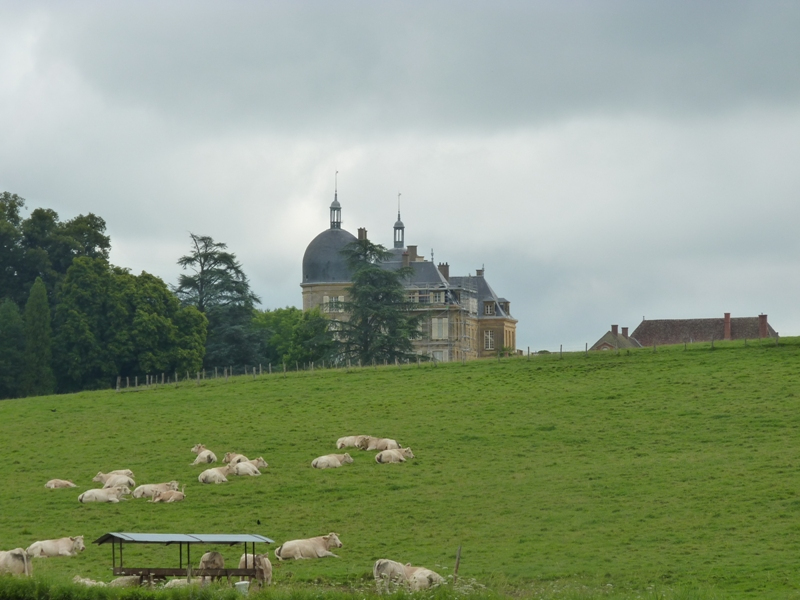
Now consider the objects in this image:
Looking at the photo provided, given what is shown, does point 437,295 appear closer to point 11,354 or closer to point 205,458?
point 11,354

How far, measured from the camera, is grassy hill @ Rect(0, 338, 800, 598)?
96.8 ft

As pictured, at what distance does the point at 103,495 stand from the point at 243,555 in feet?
33.7

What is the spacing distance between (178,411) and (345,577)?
1134 inches

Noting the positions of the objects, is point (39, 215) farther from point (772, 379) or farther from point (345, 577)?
point (345, 577)

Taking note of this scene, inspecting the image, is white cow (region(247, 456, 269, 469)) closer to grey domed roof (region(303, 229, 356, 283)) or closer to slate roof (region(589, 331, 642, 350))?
slate roof (region(589, 331, 642, 350))

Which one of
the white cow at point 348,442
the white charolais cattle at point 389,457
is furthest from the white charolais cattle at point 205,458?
the white charolais cattle at point 389,457

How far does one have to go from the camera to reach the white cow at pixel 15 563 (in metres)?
28.0

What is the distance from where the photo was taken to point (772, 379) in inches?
2114

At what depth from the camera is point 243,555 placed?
28922 millimetres

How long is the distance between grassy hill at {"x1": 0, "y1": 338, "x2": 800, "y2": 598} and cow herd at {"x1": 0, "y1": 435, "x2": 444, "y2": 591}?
0.50 meters

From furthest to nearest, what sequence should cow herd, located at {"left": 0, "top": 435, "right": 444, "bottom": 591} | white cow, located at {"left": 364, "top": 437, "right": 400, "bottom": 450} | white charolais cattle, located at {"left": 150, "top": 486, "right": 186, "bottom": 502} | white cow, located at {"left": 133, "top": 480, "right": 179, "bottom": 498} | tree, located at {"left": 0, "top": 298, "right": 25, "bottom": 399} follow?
tree, located at {"left": 0, "top": 298, "right": 25, "bottom": 399}, white cow, located at {"left": 364, "top": 437, "right": 400, "bottom": 450}, white cow, located at {"left": 133, "top": 480, "right": 179, "bottom": 498}, white charolais cattle, located at {"left": 150, "top": 486, "right": 186, "bottom": 502}, cow herd, located at {"left": 0, "top": 435, "right": 444, "bottom": 591}

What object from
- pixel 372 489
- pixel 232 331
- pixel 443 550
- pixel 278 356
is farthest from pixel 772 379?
pixel 278 356

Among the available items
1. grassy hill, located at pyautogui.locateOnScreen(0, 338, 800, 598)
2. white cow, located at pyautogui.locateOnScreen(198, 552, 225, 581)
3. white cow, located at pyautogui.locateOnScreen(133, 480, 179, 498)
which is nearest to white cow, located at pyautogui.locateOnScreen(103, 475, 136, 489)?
white cow, located at pyautogui.locateOnScreen(133, 480, 179, 498)

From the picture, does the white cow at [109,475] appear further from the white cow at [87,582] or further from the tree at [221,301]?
the tree at [221,301]
